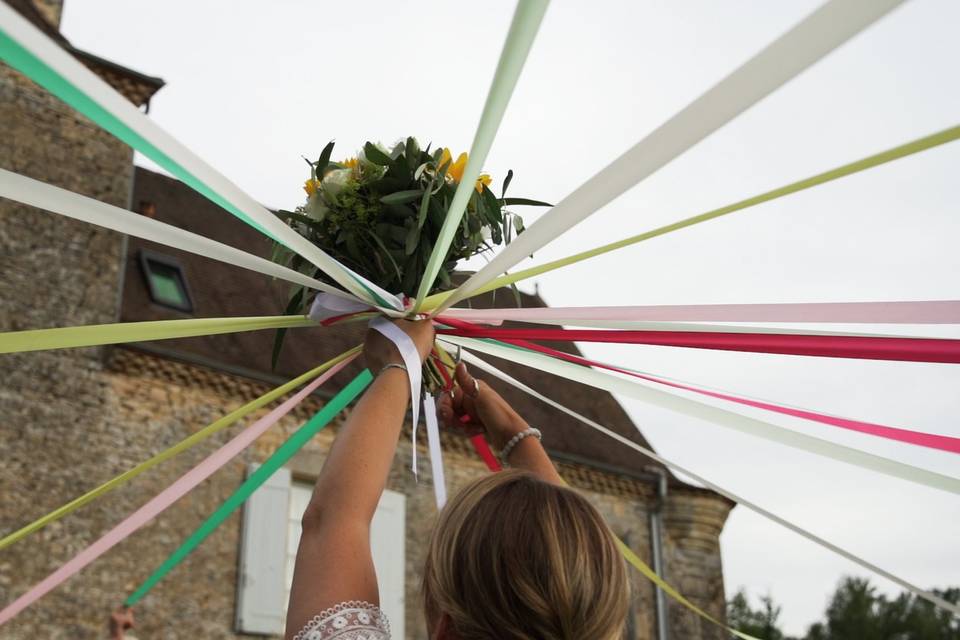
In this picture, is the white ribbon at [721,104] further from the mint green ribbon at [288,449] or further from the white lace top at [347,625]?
the mint green ribbon at [288,449]

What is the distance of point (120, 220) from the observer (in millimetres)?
2703

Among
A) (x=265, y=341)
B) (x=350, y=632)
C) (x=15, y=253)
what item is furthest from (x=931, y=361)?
(x=265, y=341)

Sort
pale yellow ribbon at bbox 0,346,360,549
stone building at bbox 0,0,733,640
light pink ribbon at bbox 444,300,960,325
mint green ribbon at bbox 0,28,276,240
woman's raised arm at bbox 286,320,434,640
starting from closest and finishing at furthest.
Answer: woman's raised arm at bbox 286,320,434,640 < mint green ribbon at bbox 0,28,276,240 < light pink ribbon at bbox 444,300,960,325 < pale yellow ribbon at bbox 0,346,360,549 < stone building at bbox 0,0,733,640

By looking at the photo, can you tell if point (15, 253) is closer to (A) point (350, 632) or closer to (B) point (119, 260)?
(B) point (119, 260)

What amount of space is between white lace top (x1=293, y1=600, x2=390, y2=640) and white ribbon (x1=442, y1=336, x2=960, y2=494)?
1622 mm

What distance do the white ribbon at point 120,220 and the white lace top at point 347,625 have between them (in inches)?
44.7

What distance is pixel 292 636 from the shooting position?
1817 mm

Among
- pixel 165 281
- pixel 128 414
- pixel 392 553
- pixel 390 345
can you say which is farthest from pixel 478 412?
pixel 165 281

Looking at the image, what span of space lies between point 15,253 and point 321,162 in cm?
875

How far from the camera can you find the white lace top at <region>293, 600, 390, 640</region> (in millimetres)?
1781

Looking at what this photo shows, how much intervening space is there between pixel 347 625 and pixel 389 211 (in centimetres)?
171

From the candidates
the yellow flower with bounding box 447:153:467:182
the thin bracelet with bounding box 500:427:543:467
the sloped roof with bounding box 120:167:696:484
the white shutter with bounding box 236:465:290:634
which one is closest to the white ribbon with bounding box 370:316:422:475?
the thin bracelet with bounding box 500:427:543:467

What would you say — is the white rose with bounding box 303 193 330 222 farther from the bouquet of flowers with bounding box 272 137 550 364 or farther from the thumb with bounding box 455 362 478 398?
the thumb with bounding box 455 362 478 398

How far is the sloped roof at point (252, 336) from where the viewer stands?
12336 millimetres
